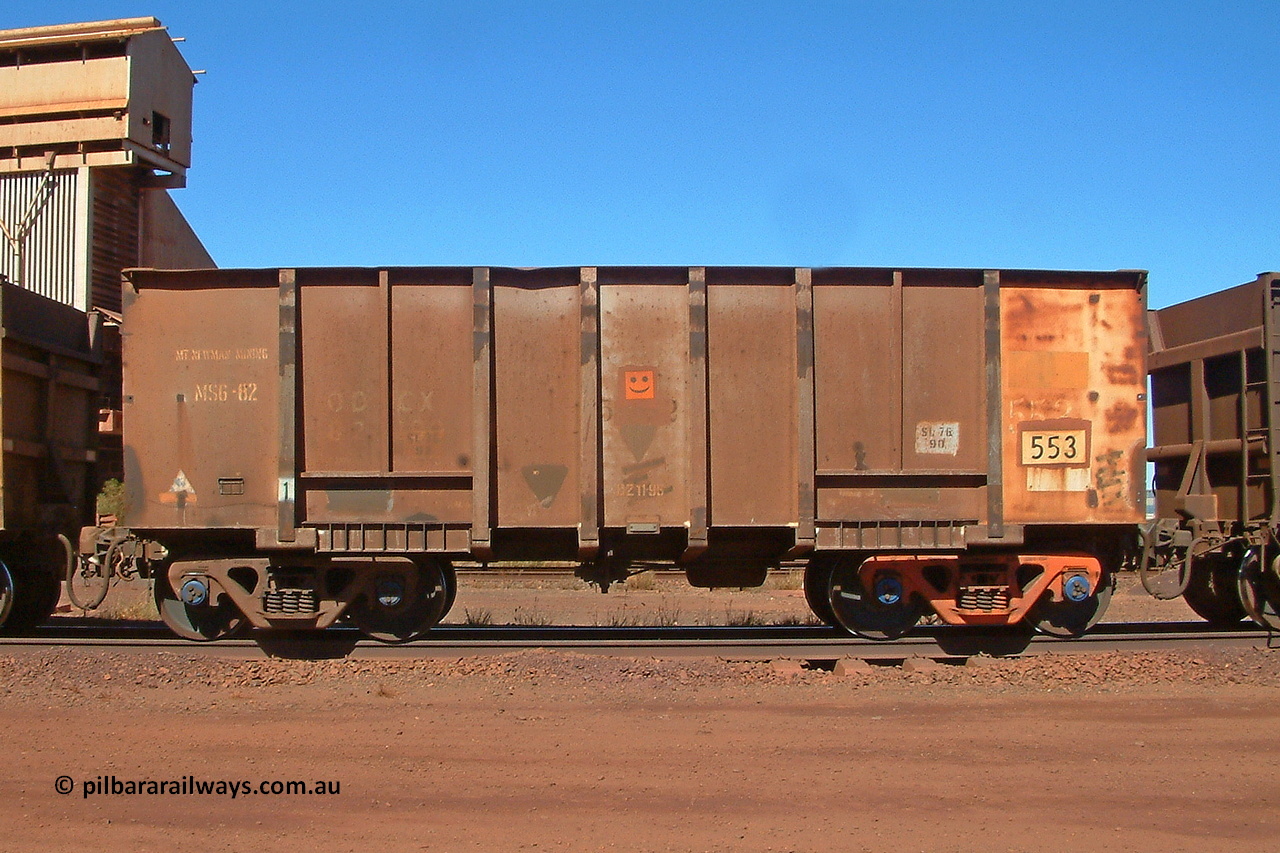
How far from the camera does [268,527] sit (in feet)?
27.0

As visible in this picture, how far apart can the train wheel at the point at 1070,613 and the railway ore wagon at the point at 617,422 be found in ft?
0.93

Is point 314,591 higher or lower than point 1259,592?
higher

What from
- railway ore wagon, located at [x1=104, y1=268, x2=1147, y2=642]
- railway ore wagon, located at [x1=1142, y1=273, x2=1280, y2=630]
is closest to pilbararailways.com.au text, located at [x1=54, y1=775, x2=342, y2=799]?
railway ore wagon, located at [x1=104, y1=268, x2=1147, y2=642]

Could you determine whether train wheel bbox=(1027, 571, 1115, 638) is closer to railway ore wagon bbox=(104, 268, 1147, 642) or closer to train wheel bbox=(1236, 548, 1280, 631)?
railway ore wagon bbox=(104, 268, 1147, 642)

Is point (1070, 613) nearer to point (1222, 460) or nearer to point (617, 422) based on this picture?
point (1222, 460)

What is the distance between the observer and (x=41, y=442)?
9.32 metres

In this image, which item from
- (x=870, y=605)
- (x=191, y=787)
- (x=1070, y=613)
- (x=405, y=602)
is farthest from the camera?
(x=1070, y=613)

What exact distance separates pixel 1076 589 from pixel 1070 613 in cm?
56

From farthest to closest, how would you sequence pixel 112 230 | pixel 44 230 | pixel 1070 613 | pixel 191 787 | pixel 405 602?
pixel 112 230 → pixel 44 230 → pixel 1070 613 → pixel 405 602 → pixel 191 787

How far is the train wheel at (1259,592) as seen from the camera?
29.5 feet

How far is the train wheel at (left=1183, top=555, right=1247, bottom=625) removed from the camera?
9.62 metres

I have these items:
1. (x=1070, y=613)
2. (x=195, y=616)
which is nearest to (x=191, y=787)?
(x=195, y=616)

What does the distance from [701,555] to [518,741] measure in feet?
10.9

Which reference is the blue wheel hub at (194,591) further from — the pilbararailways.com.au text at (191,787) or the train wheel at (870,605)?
the train wheel at (870,605)
